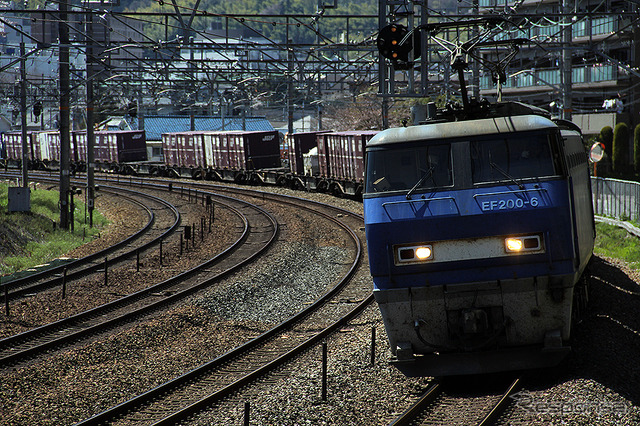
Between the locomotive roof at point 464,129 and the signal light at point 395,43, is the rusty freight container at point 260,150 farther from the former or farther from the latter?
the locomotive roof at point 464,129

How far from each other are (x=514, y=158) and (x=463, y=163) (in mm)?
609

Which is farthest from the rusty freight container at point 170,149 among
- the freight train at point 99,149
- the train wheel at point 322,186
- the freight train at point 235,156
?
the train wheel at point 322,186

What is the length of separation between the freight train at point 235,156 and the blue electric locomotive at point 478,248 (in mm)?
22937

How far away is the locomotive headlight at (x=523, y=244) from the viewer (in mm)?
8570

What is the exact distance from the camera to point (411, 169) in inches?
362

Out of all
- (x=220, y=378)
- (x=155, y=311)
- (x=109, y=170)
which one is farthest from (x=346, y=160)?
(x=109, y=170)

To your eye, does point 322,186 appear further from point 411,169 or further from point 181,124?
point 181,124

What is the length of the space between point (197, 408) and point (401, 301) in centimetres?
283

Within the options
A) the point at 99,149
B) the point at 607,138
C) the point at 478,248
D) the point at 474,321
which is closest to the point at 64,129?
the point at 478,248

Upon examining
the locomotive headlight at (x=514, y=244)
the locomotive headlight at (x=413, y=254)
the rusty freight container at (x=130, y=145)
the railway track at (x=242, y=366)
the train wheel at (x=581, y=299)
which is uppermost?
→ the rusty freight container at (x=130, y=145)

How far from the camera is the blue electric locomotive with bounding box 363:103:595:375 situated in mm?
8586

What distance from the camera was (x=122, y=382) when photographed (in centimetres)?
1072

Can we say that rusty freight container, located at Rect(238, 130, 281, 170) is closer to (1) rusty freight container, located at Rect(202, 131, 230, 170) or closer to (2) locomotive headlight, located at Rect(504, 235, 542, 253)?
(1) rusty freight container, located at Rect(202, 131, 230, 170)

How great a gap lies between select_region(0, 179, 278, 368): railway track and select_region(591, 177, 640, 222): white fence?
11.1m
